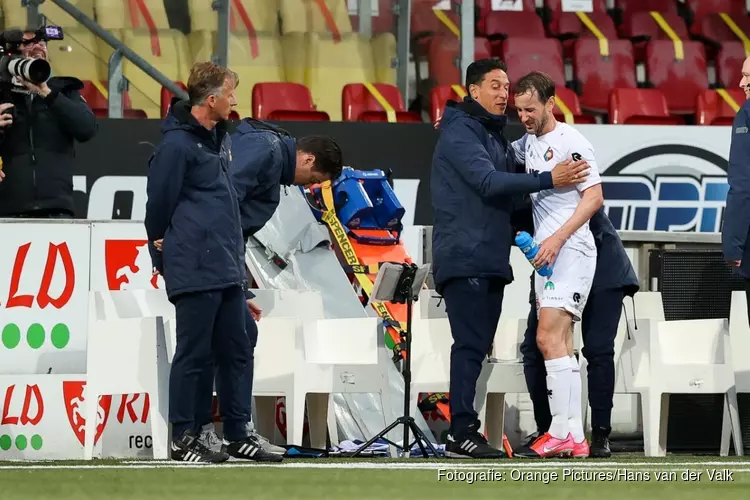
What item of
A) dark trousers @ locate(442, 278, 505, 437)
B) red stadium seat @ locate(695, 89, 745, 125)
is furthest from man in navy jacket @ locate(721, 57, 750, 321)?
red stadium seat @ locate(695, 89, 745, 125)

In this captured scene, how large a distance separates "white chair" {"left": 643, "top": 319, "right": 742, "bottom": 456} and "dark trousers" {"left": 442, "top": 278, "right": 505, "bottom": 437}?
124 centimetres

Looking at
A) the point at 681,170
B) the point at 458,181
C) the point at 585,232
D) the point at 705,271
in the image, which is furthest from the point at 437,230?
the point at 681,170

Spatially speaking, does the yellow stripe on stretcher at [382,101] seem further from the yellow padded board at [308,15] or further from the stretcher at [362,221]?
the stretcher at [362,221]

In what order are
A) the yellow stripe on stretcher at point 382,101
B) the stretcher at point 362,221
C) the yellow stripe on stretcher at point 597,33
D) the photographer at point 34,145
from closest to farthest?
the photographer at point 34,145 < the stretcher at point 362,221 < the yellow stripe on stretcher at point 382,101 < the yellow stripe on stretcher at point 597,33

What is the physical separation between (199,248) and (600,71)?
6915 mm

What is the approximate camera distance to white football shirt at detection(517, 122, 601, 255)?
7055 mm

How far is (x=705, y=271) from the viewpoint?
8.59m

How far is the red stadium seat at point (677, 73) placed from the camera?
12789 millimetres

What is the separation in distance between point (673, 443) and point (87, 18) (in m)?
4.76

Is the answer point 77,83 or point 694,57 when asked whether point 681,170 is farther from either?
point 77,83

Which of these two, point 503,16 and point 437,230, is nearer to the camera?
point 437,230

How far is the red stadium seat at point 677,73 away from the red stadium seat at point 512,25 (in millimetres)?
972

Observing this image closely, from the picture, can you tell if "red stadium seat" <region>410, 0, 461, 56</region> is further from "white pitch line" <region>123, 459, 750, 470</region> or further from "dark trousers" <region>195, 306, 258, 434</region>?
"white pitch line" <region>123, 459, 750, 470</region>

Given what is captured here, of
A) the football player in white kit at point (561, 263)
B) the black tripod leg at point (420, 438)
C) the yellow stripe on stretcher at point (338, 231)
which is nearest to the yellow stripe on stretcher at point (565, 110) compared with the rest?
the yellow stripe on stretcher at point (338, 231)
